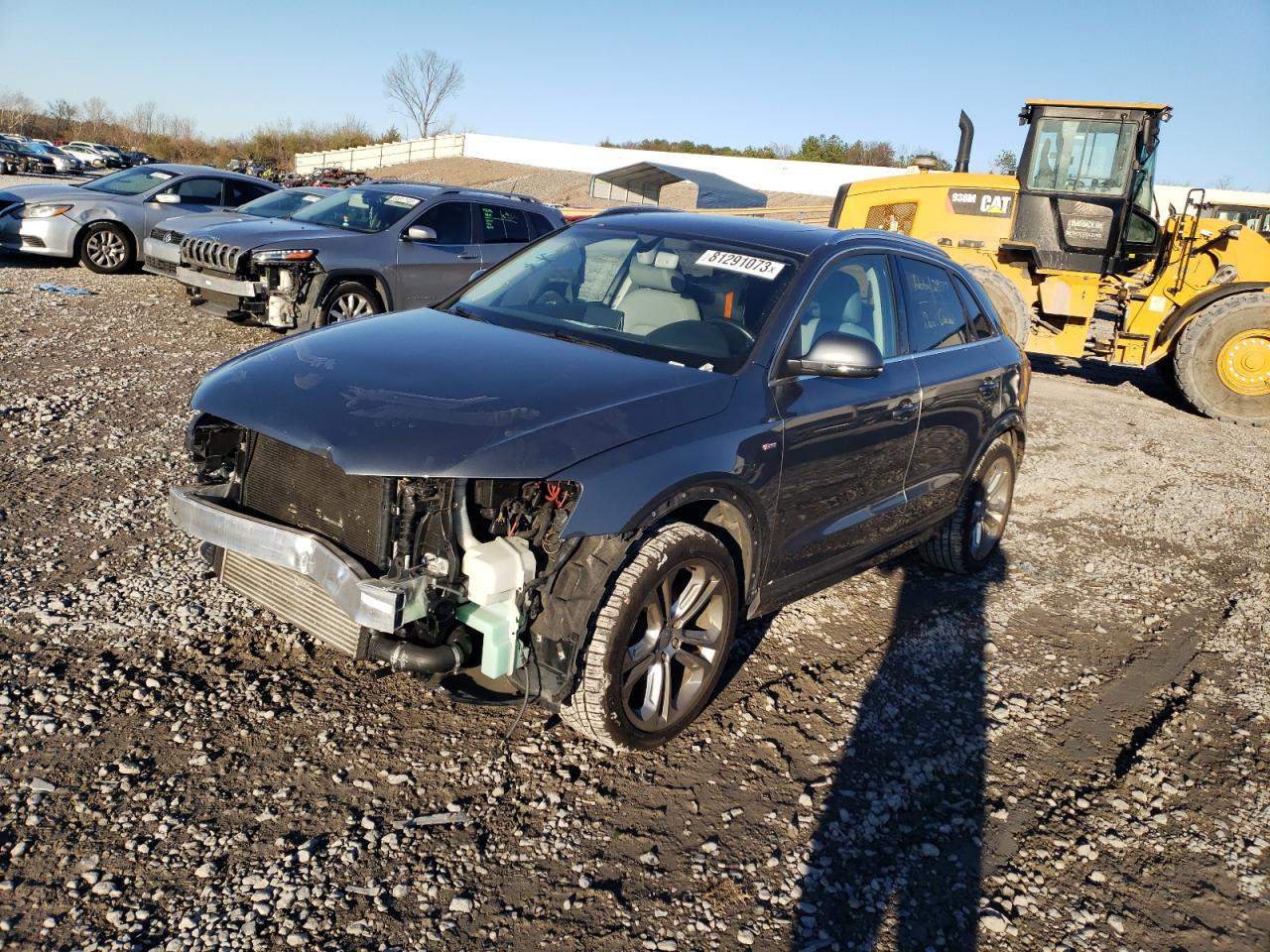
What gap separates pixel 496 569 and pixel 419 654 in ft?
1.32

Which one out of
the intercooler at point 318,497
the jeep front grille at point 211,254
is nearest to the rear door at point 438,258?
the jeep front grille at point 211,254

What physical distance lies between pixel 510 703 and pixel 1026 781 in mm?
2062

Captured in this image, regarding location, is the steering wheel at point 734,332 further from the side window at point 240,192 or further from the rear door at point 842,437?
the side window at point 240,192

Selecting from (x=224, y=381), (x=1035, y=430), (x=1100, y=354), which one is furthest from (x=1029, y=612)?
(x=1100, y=354)

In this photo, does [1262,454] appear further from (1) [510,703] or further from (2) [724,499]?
(1) [510,703]

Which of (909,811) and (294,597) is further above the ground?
(294,597)

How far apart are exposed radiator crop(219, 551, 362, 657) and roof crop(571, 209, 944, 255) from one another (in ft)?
7.73

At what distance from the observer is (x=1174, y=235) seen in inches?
479

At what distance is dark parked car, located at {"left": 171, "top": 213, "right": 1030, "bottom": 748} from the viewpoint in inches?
123

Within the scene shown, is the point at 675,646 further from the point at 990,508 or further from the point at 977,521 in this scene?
the point at 990,508

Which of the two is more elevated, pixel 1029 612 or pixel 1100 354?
pixel 1100 354

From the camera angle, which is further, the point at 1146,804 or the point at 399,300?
the point at 399,300

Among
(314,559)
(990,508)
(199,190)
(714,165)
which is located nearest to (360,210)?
(199,190)

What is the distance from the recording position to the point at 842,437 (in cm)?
419
